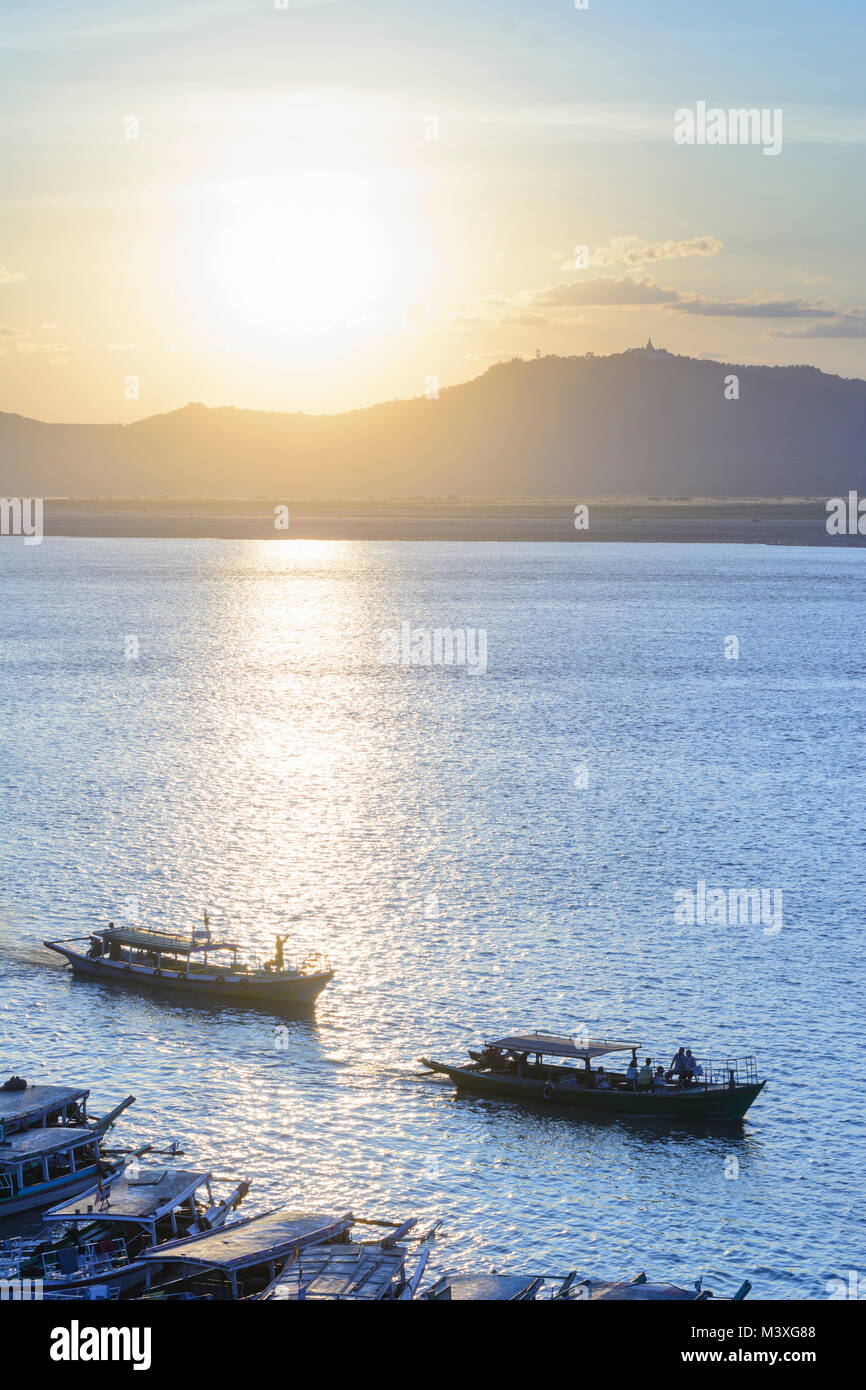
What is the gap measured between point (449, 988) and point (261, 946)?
10.1m

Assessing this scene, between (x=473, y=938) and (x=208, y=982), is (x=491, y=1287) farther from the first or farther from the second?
(x=473, y=938)

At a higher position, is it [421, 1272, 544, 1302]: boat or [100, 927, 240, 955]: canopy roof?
[100, 927, 240, 955]: canopy roof

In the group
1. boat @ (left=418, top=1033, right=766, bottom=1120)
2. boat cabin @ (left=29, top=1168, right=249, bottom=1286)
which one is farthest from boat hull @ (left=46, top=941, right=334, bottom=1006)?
boat cabin @ (left=29, top=1168, right=249, bottom=1286)

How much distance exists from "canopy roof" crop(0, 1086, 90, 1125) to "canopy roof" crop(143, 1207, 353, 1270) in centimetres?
863

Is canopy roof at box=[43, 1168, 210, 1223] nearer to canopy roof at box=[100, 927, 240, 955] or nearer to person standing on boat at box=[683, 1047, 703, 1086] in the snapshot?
person standing on boat at box=[683, 1047, 703, 1086]

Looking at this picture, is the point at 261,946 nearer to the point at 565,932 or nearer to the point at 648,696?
the point at 565,932

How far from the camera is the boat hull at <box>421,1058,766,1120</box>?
4594 centimetres

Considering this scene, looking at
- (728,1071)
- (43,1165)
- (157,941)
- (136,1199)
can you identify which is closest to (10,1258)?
(136,1199)

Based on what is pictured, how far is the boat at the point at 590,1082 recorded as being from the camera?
4603 cm

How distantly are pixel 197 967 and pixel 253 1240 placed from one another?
23591mm

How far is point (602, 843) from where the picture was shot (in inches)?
3179

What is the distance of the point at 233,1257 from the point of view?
114 feet
